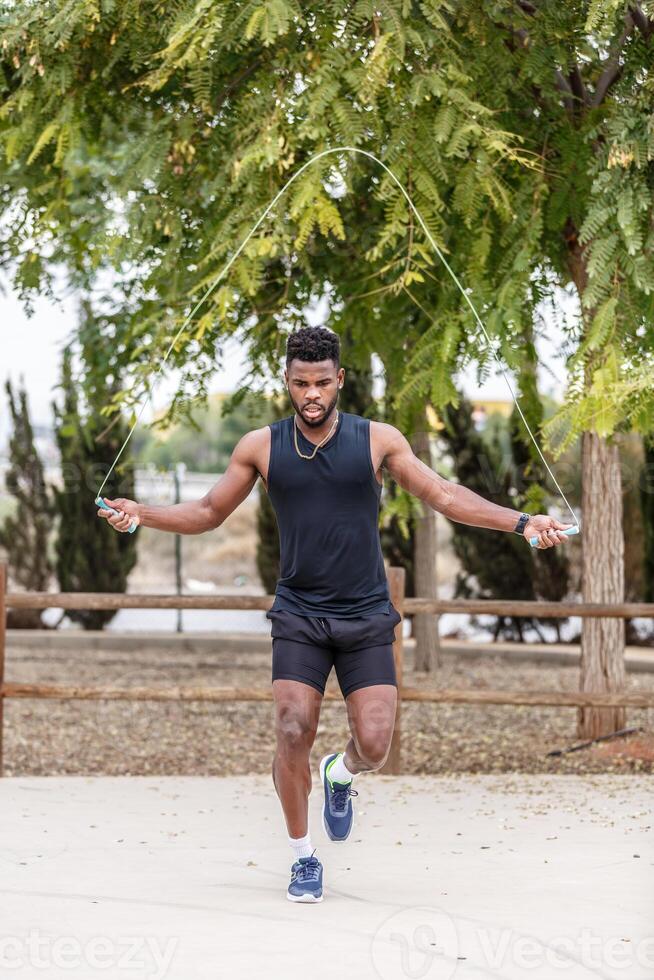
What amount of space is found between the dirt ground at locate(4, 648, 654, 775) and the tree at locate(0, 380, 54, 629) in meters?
3.36

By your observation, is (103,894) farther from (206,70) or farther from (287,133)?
(206,70)

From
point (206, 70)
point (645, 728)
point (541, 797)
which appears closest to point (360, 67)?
point (206, 70)

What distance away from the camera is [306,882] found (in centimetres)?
467

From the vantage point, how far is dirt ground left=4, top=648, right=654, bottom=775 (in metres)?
8.35

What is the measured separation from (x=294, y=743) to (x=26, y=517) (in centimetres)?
1142

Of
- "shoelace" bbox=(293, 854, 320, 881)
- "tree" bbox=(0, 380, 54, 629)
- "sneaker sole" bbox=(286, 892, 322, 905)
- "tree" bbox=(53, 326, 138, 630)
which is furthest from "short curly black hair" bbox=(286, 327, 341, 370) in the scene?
"tree" bbox=(0, 380, 54, 629)

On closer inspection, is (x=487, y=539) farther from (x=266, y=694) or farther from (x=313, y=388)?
(x=313, y=388)

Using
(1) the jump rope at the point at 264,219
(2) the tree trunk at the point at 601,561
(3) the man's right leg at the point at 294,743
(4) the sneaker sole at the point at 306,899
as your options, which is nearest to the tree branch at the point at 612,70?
(1) the jump rope at the point at 264,219

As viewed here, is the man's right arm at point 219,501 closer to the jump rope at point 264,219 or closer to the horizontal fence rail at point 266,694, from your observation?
the jump rope at point 264,219

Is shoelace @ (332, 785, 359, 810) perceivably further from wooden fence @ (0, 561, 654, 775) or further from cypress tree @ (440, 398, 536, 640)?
cypress tree @ (440, 398, 536, 640)

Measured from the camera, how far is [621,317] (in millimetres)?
6555

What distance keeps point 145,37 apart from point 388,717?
13.6ft

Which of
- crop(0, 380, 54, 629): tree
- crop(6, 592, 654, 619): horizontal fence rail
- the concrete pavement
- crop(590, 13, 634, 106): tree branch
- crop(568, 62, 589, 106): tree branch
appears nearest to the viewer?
the concrete pavement

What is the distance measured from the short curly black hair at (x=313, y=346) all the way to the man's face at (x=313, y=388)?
0.02 m
